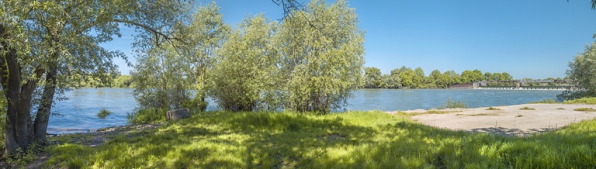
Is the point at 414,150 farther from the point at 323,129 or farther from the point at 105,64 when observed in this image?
the point at 105,64

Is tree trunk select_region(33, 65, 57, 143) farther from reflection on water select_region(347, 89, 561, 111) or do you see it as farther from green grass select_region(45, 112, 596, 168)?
reflection on water select_region(347, 89, 561, 111)

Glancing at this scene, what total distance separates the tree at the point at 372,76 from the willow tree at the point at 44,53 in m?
11.4

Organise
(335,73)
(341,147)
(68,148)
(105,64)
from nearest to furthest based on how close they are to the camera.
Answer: (341,147), (68,148), (105,64), (335,73)

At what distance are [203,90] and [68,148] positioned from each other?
28.9 feet

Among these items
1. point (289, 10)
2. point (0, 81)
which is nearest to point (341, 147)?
point (289, 10)

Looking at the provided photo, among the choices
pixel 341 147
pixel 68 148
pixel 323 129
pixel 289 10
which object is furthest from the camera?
pixel 323 129

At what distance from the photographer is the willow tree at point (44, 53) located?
4.83m

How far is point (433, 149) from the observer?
4457 mm

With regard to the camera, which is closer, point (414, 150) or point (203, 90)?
point (414, 150)

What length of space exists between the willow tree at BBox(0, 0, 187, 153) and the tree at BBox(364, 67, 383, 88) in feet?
37.5

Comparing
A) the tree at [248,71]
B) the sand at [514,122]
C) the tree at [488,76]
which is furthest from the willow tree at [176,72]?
the tree at [488,76]

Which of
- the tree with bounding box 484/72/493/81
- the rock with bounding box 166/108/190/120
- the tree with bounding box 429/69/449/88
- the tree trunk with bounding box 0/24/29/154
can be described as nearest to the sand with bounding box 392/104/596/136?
the rock with bounding box 166/108/190/120

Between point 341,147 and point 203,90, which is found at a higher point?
point 203,90

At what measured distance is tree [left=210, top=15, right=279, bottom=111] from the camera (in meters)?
13.0
